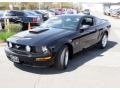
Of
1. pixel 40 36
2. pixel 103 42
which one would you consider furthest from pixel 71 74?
pixel 103 42

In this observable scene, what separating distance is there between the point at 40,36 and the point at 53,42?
46 cm

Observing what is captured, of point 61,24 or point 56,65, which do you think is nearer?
point 56,65

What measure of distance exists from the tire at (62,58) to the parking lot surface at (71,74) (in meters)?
0.15

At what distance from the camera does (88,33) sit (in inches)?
319

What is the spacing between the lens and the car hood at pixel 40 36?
632 cm

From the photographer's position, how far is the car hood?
632 cm

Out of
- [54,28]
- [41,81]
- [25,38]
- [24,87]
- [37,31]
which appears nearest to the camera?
[24,87]

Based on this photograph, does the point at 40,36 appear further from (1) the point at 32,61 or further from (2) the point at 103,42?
(2) the point at 103,42

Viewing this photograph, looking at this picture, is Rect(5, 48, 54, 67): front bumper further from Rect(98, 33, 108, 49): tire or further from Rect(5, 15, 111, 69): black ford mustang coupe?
Rect(98, 33, 108, 49): tire

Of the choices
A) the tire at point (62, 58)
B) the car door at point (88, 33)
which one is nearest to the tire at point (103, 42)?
the car door at point (88, 33)

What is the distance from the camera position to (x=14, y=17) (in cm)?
1728

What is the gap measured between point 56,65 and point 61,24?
67.1 inches

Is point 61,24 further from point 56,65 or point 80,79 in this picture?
point 80,79

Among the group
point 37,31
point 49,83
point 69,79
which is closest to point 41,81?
point 49,83
